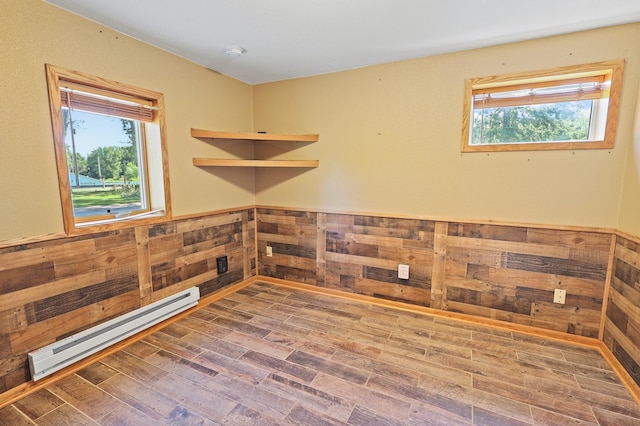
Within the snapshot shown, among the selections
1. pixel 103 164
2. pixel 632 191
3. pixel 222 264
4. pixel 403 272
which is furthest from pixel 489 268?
pixel 103 164

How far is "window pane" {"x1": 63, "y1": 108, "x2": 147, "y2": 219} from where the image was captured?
2.06 metres

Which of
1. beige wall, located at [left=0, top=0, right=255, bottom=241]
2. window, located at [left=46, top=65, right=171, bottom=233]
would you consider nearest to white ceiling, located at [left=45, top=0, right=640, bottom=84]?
beige wall, located at [left=0, top=0, right=255, bottom=241]

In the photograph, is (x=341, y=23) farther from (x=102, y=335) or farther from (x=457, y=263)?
(x=102, y=335)

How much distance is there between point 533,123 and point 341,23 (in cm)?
168

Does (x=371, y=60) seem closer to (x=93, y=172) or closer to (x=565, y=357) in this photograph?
(x=93, y=172)

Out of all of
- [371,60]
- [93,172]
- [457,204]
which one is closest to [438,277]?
[457,204]

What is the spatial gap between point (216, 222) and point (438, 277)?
2.23 meters

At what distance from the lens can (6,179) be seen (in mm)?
1677

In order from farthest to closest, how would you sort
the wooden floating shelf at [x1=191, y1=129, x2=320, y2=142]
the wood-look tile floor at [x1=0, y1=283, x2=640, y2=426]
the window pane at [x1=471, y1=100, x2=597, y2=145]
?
the wooden floating shelf at [x1=191, y1=129, x2=320, y2=142], the window pane at [x1=471, y1=100, x2=597, y2=145], the wood-look tile floor at [x1=0, y1=283, x2=640, y2=426]

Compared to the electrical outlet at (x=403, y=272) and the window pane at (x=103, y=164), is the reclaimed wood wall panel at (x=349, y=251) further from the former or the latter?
the window pane at (x=103, y=164)

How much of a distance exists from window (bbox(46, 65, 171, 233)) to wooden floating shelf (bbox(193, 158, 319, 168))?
1.22 ft

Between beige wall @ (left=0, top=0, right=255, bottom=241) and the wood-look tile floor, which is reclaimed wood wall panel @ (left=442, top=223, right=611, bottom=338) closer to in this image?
the wood-look tile floor

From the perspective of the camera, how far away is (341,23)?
6.61ft

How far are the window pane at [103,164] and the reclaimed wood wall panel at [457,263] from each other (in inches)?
56.3
